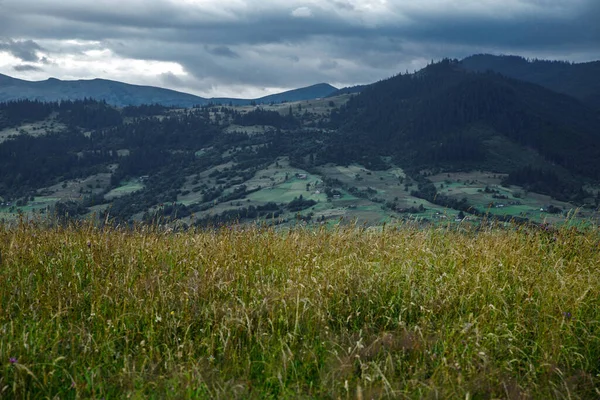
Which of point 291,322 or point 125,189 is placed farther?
point 125,189

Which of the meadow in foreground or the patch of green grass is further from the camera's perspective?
the patch of green grass

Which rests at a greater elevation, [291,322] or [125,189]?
[291,322]

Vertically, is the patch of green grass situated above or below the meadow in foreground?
below

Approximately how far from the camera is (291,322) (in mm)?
4812

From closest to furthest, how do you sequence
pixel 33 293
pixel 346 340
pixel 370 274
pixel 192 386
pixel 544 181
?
pixel 192 386, pixel 346 340, pixel 33 293, pixel 370 274, pixel 544 181

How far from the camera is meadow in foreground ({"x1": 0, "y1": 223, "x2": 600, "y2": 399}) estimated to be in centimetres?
392

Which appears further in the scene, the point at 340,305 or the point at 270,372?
the point at 340,305

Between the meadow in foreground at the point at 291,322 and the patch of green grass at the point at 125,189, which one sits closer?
the meadow in foreground at the point at 291,322

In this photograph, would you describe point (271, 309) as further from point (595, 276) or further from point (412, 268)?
point (595, 276)

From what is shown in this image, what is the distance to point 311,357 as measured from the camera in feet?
14.3

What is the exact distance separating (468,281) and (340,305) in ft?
5.09

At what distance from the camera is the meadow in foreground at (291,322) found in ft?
12.9

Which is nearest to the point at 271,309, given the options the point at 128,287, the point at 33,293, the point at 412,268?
the point at 128,287

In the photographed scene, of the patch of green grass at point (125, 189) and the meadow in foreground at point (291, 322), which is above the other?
the meadow in foreground at point (291, 322)
